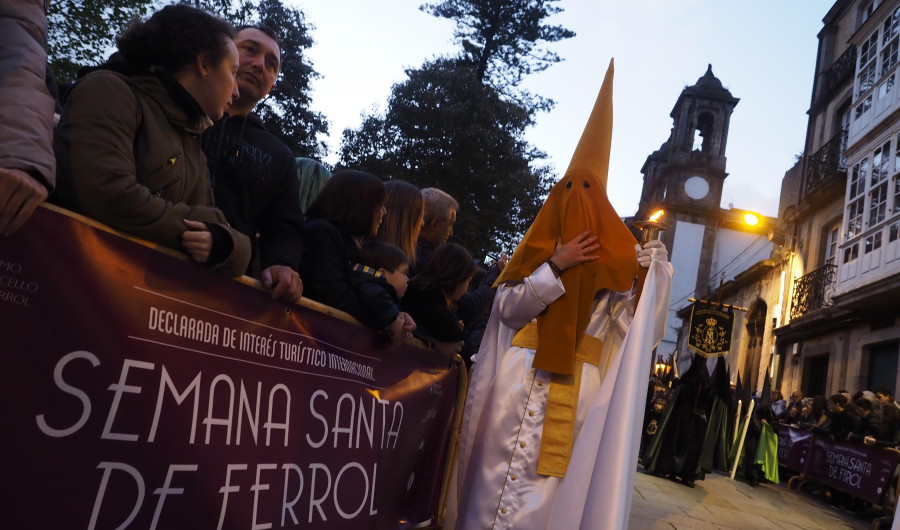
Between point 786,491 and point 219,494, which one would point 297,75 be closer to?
point 786,491

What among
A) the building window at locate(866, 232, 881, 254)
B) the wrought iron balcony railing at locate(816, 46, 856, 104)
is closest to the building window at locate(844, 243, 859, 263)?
the building window at locate(866, 232, 881, 254)

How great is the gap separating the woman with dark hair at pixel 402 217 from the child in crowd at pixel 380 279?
18.6 inches

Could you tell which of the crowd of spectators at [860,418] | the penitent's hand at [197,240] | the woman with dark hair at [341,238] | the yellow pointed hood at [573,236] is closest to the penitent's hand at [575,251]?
the yellow pointed hood at [573,236]

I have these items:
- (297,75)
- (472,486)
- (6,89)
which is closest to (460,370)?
(472,486)

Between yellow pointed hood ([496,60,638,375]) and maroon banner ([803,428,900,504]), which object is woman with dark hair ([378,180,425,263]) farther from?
maroon banner ([803,428,900,504])

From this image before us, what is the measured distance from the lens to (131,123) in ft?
7.78

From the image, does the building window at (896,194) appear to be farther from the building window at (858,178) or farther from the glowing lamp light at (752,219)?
the glowing lamp light at (752,219)

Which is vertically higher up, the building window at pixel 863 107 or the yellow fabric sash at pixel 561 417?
the building window at pixel 863 107

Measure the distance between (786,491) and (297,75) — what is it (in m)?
21.8

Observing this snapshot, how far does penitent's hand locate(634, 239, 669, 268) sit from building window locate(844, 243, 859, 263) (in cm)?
1841

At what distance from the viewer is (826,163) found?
25.7 m

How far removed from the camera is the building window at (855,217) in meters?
20.8

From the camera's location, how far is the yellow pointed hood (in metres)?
4.03

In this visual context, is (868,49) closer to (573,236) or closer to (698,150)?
(573,236)
